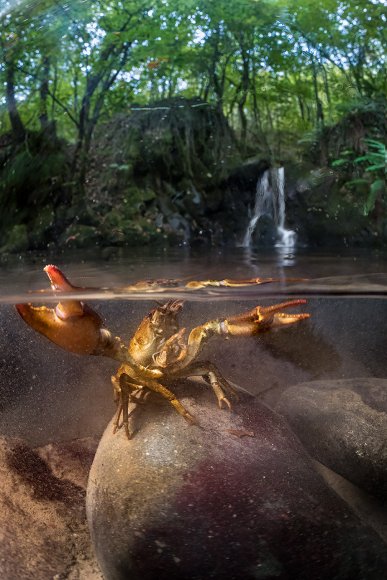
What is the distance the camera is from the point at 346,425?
3.11 meters

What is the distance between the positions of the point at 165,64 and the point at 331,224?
4.35 feet

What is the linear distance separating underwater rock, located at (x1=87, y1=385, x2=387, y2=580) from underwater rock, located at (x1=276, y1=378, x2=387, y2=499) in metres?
0.33

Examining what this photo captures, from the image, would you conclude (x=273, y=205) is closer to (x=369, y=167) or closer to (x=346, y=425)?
(x=369, y=167)

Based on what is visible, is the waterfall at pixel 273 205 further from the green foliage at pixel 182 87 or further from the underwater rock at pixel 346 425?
the underwater rock at pixel 346 425

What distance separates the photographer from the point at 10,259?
10.7 ft

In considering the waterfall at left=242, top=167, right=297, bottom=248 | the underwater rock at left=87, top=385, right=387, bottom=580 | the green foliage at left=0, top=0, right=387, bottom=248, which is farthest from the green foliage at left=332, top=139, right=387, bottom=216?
the underwater rock at left=87, top=385, right=387, bottom=580

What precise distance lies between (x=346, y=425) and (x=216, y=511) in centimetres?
107

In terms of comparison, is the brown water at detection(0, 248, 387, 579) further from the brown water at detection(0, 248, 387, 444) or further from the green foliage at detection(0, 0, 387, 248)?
the green foliage at detection(0, 0, 387, 248)

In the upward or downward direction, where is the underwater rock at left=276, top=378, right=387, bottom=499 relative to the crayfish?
downward

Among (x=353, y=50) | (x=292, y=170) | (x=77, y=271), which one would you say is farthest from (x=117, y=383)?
(x=353, y=50)

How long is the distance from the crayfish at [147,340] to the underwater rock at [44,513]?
720 millimetres

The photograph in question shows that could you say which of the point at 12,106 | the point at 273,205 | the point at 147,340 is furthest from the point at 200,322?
the point at 12,106

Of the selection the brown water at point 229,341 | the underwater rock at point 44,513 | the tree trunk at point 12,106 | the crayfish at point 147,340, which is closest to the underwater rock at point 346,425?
the brown water at point 229,341

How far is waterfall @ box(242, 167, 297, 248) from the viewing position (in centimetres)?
297
